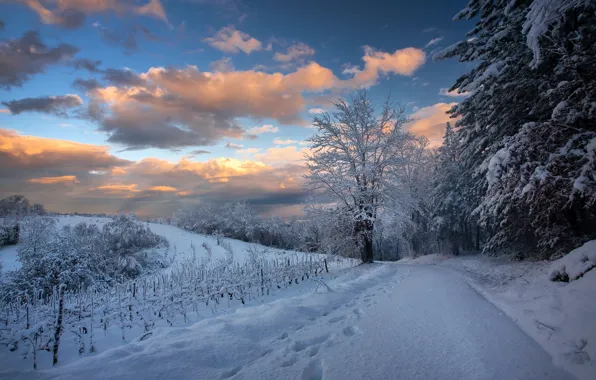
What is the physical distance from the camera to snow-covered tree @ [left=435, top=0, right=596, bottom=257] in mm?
6031

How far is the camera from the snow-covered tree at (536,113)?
19.8 feet

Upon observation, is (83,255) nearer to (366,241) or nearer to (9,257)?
(9,257)

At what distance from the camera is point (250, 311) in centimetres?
538

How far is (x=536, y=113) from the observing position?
354 inches

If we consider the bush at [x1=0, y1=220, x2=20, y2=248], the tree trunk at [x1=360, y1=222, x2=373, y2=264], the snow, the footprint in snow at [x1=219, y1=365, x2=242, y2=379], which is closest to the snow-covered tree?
the tree trunk at [x1=360, y1=222, x2=373, y2=264]

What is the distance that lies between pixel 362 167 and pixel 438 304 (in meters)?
8.81

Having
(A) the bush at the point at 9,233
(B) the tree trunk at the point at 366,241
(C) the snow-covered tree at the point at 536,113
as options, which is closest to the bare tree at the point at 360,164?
(B) the tree trunk at the point at 366,241

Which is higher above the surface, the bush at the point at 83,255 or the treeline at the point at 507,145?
the treeline at the point at 507,145

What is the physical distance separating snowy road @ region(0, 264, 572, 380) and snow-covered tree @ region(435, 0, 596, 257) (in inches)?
174

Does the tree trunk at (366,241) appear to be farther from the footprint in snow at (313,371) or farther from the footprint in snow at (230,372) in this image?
the footprint in snow at (230,372)

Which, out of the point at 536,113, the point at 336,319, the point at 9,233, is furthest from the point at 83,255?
the point at 536,113

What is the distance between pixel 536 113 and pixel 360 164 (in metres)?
7.40

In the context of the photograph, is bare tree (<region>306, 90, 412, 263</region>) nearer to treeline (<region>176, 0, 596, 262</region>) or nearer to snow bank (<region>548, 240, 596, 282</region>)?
treeline (<region>176, 0, 596, 262</region>)

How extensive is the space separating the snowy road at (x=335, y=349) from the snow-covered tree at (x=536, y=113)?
4.42m
